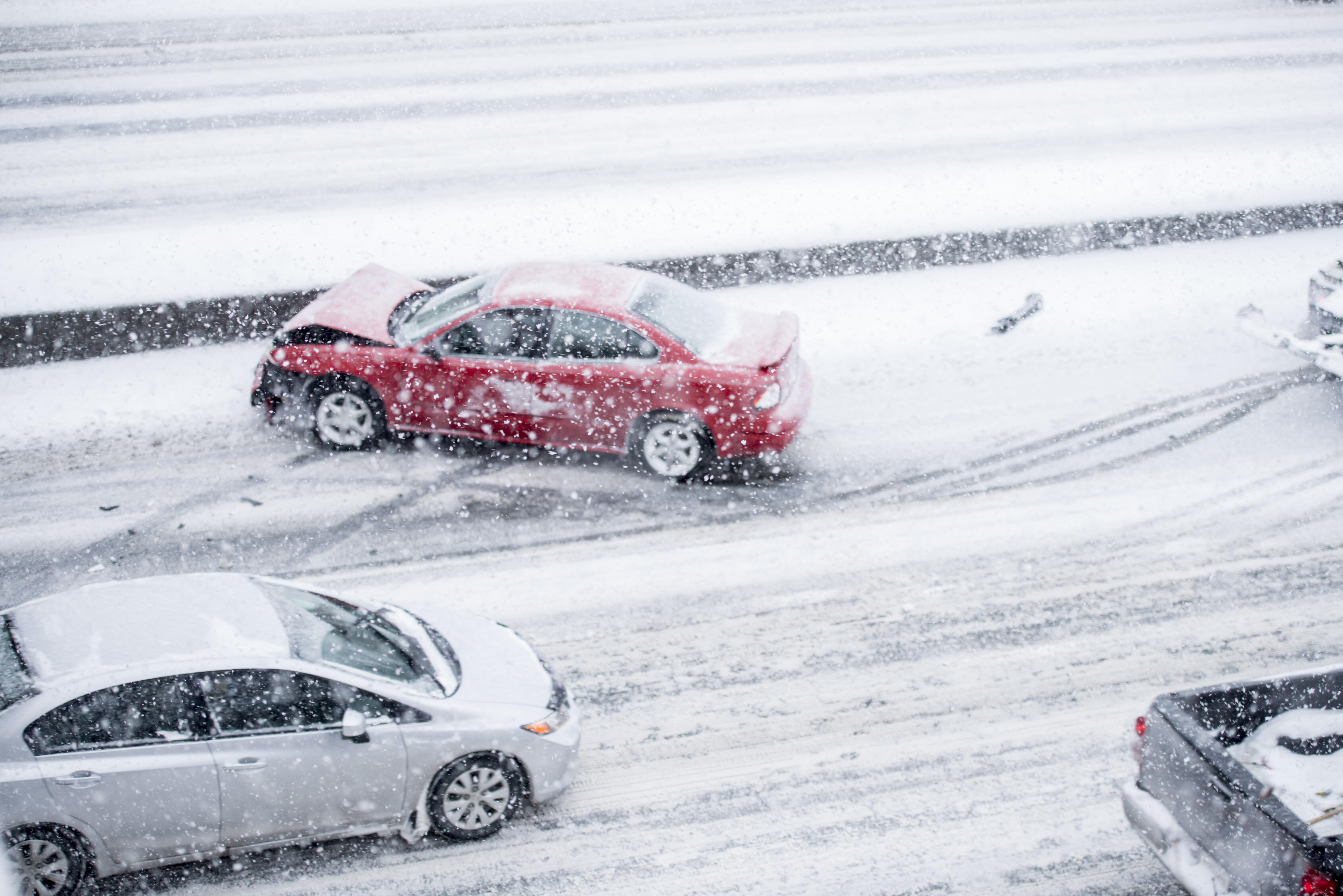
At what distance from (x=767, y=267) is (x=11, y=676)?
357 inches

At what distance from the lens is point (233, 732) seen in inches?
210

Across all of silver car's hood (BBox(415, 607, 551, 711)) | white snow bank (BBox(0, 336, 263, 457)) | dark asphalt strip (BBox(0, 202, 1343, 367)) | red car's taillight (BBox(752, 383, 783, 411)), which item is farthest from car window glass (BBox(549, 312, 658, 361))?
dark asphalt strip (BBox(0, 202, 1343, 367))

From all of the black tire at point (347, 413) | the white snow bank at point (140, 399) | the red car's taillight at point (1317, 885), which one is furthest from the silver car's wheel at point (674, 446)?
the red car's taillight at point (1317, 885)

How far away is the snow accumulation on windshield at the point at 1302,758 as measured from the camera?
5.08 metres

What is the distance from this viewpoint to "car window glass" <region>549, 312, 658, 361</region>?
885 centimetres

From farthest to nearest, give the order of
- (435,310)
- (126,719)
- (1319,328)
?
(1319,328)
(435,310)
(126,719)

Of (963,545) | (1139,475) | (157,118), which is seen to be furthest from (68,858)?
(157,118)

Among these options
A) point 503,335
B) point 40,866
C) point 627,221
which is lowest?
point 40,866

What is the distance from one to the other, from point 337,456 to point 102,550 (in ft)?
6.44

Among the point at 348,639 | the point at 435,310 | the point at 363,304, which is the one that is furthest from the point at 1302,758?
the point at 363,304

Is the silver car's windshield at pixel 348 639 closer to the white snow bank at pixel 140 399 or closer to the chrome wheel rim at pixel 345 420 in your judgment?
the chrome wheel rim at pixel 345 420

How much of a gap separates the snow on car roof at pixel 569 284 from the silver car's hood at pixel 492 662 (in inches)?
123

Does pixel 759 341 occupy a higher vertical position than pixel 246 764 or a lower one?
higher

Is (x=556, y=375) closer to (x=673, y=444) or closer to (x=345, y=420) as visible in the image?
(x=673, y=444)
